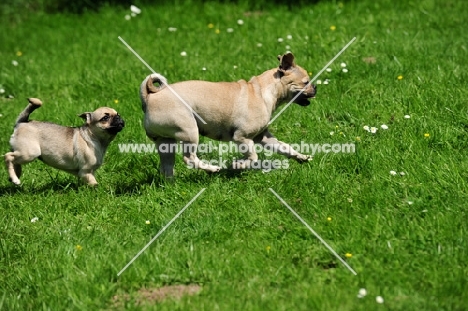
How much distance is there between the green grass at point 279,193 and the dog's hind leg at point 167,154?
174mm

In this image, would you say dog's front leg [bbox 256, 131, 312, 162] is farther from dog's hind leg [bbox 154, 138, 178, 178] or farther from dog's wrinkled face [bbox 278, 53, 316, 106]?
dog's hind leg [bbox 154, 138, 178, 178]

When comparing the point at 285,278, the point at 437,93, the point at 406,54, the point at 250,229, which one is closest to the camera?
the point at 285,278

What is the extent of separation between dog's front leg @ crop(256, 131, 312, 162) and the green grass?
0.16 metres

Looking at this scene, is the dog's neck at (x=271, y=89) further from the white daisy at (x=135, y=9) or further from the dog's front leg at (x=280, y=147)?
the white daisy at (x=135, y=9)

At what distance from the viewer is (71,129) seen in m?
7.70

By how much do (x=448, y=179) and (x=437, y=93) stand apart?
196cm

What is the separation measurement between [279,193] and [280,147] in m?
0.77

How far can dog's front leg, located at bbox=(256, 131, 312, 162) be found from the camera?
Answer: 743 cm

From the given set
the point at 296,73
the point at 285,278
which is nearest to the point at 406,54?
the point at 296,73

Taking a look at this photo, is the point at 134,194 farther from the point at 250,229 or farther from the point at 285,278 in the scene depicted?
the point at 285,278

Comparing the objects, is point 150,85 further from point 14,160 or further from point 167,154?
point 14,160

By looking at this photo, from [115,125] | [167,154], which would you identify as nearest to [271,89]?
[167,154]

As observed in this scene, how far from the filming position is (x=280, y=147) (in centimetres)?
745

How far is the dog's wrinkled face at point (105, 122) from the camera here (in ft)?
24.7
